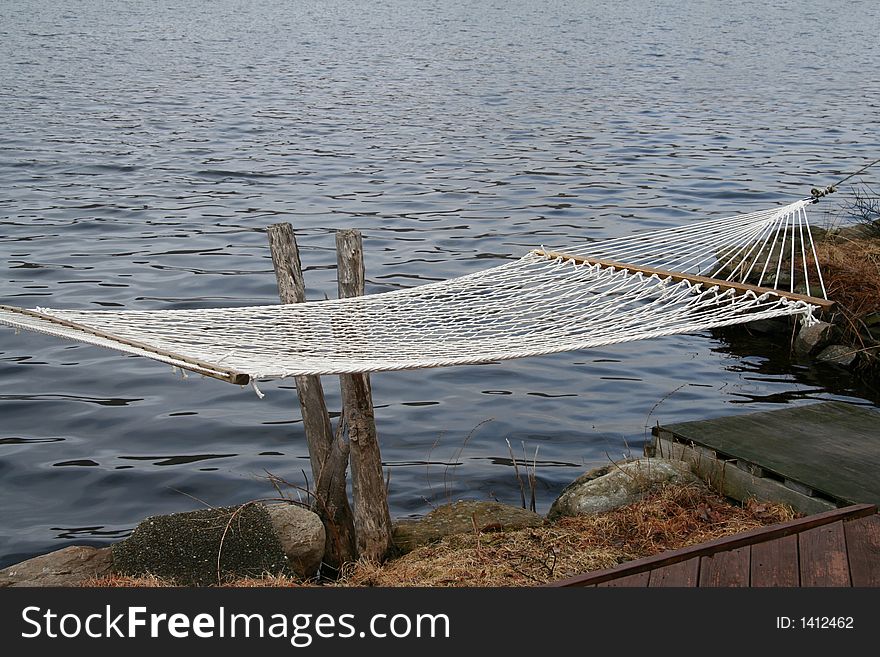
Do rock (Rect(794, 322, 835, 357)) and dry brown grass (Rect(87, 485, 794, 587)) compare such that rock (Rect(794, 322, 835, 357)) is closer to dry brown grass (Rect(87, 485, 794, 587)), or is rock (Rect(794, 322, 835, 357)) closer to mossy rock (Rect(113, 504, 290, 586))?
dry brown grass (Rect(87, 485, 794, 587))

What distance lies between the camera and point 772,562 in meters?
2.85

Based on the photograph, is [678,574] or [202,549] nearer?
[678,574]

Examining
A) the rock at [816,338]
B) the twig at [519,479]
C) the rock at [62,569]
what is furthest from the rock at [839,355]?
the rock at [62,569]

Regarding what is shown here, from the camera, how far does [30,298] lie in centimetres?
720

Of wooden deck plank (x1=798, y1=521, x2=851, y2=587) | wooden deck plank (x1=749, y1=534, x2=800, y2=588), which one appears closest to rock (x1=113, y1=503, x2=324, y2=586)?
wooden deck plank (x1=749, y1=534, x2=800, y2=588)

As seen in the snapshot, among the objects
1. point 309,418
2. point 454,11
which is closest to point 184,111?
point 309,418

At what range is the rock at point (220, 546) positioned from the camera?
3543 millimetres

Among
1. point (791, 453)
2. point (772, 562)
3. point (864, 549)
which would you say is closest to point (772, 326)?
point (791, 453)

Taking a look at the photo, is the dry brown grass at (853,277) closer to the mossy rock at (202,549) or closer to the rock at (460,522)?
the rock at (460,522)

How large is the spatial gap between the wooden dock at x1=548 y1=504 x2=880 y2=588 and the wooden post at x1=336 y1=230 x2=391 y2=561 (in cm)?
130

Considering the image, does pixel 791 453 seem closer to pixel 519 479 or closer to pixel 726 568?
pixel 519 479

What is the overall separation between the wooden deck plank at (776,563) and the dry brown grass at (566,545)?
678 mm

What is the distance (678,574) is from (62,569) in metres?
2.11
